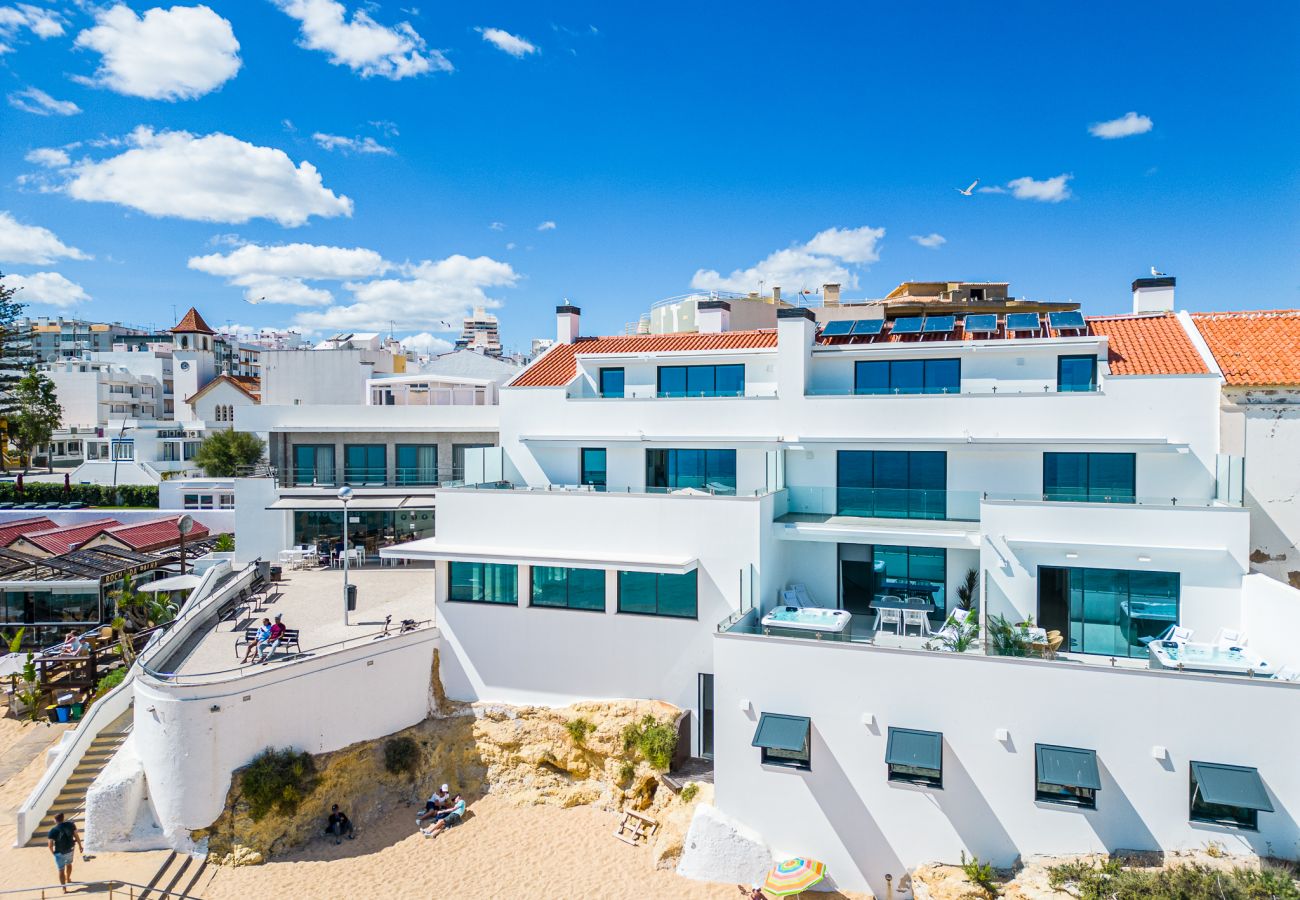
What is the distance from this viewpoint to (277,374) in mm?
40062

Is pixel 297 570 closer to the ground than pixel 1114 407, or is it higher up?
closer to the ground

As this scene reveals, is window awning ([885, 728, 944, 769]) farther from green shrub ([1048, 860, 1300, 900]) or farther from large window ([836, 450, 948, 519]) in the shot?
large window ([836, 450, 948, 519])

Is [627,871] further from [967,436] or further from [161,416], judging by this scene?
[161,416]

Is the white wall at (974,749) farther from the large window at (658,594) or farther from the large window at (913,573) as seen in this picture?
the large window at (913,573)

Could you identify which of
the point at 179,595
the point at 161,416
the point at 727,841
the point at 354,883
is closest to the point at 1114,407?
the point at 727,841

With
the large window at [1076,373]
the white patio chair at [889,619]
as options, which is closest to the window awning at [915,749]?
the white patio chair at [889,619]

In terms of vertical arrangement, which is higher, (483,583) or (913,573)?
(913,573)

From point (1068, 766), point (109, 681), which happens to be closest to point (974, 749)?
point (1068, 766)

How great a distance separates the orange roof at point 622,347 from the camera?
86.2 feet

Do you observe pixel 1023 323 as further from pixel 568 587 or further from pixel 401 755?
pixel 401 755

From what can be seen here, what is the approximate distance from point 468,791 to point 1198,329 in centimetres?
2550

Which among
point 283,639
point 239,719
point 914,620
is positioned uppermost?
point 914,620

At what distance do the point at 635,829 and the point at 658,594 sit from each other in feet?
19.4

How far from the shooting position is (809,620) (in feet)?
57.6
